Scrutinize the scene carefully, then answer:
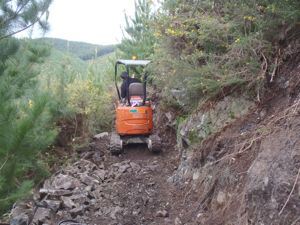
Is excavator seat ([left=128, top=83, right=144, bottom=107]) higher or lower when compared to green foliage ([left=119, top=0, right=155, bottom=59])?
lower

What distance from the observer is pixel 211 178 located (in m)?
4.26

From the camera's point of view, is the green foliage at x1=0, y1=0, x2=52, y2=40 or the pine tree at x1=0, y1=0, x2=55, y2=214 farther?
the green foliage at x1=0, y1=0, x2=52, y2=40

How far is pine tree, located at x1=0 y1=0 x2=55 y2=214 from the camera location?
138 inches

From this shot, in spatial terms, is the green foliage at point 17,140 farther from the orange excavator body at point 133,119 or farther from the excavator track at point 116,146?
the orange excavator body at point 133,119

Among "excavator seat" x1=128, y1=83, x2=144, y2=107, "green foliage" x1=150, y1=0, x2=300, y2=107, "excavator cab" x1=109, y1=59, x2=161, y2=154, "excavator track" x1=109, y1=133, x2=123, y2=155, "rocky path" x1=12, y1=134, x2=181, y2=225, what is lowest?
"rocky path" x1=12, y1=134, x2=181, y2=225

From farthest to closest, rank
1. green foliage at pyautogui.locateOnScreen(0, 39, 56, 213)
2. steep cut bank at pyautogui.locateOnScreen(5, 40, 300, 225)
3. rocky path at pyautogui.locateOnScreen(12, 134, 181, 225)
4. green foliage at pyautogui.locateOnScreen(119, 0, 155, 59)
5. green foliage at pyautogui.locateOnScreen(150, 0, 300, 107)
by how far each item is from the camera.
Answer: green foliage at pyautogui.locateOnScreen(119, 0, 155, 59) < rocky path at pyautogui.locateOnScreen(12, 134, 181, 225) < green foliage at pyautogui.locateOnScreen(150, 0, 300, 107) < green foliage at pyautogui.locateOnScreen(0, 39, 56, 213) < steep cut bank at pyautogui.locateOnScreen(5, 40, 300, 225)

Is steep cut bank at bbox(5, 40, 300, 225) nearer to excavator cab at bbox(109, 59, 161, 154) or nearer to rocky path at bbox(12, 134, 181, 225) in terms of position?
rocky path at bbox(12, 134, 181, 225)

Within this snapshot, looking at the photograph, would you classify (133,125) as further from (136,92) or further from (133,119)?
(136,92)

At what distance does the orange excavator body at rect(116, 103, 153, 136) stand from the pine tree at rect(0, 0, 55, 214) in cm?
177

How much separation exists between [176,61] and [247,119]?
1615 mm

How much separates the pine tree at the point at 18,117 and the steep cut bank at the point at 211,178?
71 cm

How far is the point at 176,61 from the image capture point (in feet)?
18.2

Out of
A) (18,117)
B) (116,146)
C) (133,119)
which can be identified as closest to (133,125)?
(133,119)

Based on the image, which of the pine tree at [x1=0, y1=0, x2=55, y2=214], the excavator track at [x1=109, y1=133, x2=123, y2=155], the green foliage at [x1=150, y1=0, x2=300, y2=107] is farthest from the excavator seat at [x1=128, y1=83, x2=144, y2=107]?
the pine tree at [x1=0, y1=0, x2=55, y2=214]
